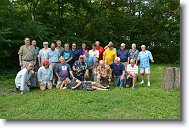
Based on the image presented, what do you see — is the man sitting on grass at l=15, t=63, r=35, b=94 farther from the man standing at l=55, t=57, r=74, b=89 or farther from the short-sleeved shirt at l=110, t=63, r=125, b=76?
the short-sleeved shirt at l=110, t=63, r=125, b=76

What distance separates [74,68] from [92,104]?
2440mm

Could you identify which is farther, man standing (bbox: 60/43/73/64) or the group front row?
man standing (bbox: 60/43/73/64)

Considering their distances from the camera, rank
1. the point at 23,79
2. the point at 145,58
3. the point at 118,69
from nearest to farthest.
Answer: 1. the point at 23,79
2. the point at 118,69
3. the point at 145,58

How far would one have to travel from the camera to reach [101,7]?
1823 centimetres

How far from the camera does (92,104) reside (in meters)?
7.73

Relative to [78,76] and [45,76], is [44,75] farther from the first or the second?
[78,76]

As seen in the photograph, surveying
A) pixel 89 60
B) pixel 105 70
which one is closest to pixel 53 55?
pixel 89 60

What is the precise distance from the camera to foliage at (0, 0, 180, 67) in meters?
→ 13.5

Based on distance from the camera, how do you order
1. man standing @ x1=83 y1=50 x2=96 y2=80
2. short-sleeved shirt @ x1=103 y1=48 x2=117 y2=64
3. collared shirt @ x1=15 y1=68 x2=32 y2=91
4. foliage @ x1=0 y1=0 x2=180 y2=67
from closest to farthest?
collared shirt @ x1=15 y1=68 x2=32 y2=91 < man standing @ x1=83 y1=50 x2=96 y2=80 < short-sleeved shirt @ x1=103 y1=48 x2=117 y2=64 < foliage @ x1=0 y1=0 x2=180 y2=67

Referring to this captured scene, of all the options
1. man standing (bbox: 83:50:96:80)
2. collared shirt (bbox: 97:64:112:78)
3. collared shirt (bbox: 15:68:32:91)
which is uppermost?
man standing (bbox: 83:50:96:80)

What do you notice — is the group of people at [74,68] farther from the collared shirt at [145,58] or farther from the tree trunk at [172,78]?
the tree trunk at [172,78]

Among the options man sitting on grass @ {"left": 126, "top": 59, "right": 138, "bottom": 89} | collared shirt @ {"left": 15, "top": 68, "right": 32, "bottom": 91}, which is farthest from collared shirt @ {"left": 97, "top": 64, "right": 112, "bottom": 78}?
collared shirt @ {"left": 15, "top": 68, "right": 32, "bottom": 91}

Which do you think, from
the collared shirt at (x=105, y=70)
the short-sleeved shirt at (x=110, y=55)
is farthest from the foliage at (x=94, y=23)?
the collared shirt at (x=105, y=70)

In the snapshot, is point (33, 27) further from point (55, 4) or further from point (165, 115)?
point (165, 115)
